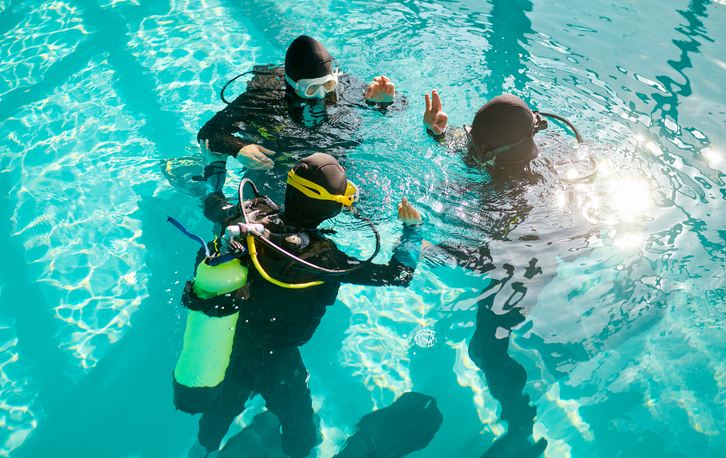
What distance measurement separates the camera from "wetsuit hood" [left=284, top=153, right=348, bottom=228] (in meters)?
3.43

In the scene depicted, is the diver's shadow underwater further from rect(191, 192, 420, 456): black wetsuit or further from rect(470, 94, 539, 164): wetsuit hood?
rect(470, 94, 539, 164): wetsuit hood

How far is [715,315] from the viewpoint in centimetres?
468

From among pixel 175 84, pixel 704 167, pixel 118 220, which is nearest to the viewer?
pixel 118 220

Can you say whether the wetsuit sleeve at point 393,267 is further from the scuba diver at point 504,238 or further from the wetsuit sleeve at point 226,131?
the wetsuit sleeve at point 226,131

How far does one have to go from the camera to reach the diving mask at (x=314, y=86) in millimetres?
5051

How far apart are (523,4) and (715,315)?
5.84 metres

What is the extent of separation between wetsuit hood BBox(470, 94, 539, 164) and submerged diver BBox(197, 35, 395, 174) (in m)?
1.24

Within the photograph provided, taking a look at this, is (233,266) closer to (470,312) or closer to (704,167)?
(470,312)

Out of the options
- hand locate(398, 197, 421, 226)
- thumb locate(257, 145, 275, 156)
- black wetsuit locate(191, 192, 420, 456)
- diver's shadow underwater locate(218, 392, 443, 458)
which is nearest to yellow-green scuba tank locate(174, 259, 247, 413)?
black wetsuit locate(191, 192, 420, 456)

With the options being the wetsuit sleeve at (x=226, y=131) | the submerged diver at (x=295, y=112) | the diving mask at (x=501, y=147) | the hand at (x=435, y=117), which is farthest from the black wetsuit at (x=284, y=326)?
the hand at (x=435, y=117)

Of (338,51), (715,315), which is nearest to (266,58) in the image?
(338,51)

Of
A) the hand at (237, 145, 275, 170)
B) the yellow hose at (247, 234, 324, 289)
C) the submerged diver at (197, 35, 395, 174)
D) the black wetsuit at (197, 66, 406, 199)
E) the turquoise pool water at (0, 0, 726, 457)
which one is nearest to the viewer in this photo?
the yellow hose at (247, 234, 324, 289)

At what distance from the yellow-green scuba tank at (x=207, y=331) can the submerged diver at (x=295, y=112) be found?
68.1 inches

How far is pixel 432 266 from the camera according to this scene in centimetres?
504
